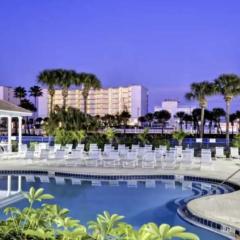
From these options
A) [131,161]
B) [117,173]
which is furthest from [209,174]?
[131,161]

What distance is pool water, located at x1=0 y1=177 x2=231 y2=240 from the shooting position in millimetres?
8898

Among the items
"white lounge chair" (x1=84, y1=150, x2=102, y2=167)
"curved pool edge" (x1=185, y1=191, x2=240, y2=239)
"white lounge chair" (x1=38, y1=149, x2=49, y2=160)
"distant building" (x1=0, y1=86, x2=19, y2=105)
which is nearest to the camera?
"curved pool edge" (x1=185, y1=191, x2=240, y2=239)

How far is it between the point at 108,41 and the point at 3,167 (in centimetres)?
4630

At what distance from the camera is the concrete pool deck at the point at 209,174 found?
7.85 m

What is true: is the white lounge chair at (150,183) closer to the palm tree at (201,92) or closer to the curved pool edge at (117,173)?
the curved pool edge at (117,173)

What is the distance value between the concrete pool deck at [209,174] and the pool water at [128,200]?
37 cm

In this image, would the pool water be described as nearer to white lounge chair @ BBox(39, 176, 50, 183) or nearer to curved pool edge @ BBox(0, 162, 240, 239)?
white lounge chair @ BBox(39, 176, 50, 183)

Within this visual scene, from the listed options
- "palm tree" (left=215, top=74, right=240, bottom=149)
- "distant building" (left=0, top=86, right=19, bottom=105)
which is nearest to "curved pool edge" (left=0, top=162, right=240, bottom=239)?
"palm tree" (left=215, top=74, right=240, bottom=149)

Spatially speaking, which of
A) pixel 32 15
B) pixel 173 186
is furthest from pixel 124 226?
pixel 32 15

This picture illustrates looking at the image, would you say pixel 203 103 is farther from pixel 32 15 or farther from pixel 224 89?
pixel 32 15

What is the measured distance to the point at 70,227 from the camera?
2355 millimetres

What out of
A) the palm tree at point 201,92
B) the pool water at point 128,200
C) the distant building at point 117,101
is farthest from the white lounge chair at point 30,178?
the distant building at point 117,101

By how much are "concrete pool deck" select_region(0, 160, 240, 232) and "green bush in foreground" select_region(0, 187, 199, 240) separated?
5.20 meters

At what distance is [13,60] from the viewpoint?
82.2 m
